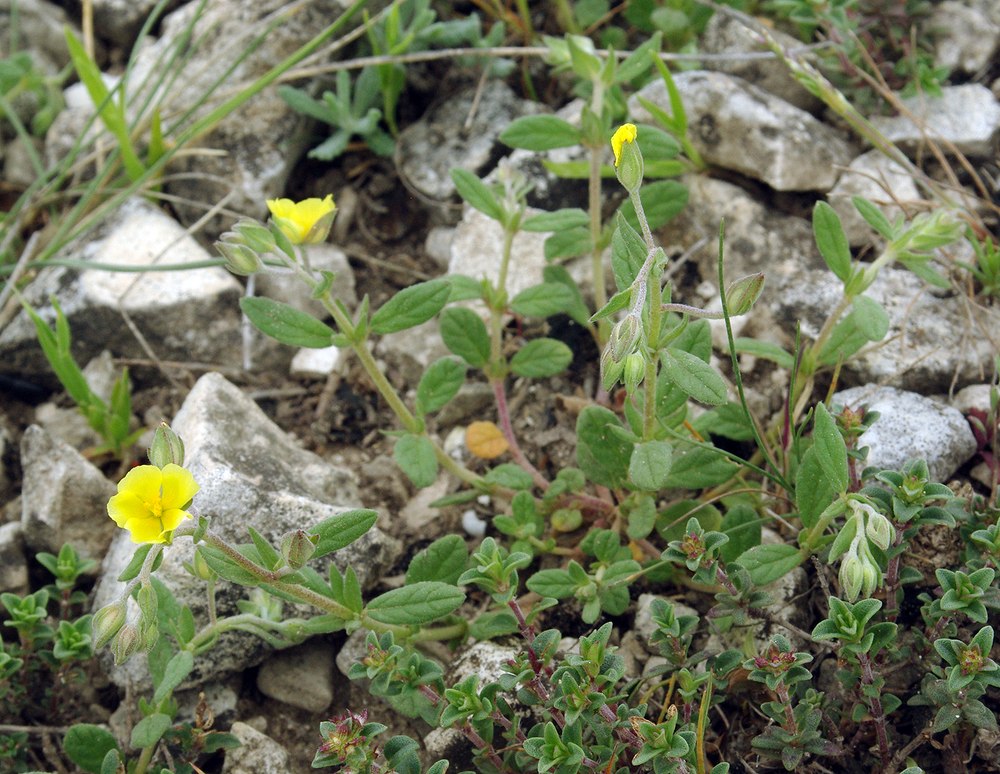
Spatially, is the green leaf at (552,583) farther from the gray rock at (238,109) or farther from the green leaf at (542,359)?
the gray rock at (238,109)

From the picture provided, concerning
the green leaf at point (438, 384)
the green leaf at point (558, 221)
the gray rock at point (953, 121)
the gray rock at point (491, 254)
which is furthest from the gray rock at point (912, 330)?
A: the green leaf at point (438, 384)

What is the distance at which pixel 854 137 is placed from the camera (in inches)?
157

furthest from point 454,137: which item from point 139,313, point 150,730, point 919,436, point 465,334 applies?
point 150,730

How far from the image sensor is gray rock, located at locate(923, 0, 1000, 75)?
4.01 metres

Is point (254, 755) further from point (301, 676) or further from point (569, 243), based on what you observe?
point (569, 243)

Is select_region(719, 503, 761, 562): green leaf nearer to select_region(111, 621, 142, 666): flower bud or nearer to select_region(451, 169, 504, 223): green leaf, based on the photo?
select_region(451, 169, 504, 223): green leaf

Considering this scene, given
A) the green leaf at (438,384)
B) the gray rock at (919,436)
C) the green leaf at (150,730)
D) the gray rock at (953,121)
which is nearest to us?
the green leaf at (150,730)

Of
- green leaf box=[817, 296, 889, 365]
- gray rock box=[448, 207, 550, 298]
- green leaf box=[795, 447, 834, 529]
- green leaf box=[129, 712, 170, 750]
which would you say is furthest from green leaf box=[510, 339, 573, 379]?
green leaf box=[129, 712, 170, 750]

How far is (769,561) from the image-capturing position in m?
2.71

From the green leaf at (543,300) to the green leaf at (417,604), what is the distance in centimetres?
107

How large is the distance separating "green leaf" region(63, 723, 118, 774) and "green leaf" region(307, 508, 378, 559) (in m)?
0.87

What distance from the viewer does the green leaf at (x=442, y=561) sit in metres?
2.94

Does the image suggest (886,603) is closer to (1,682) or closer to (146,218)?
(1,682)

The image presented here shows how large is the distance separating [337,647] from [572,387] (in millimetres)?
1245
